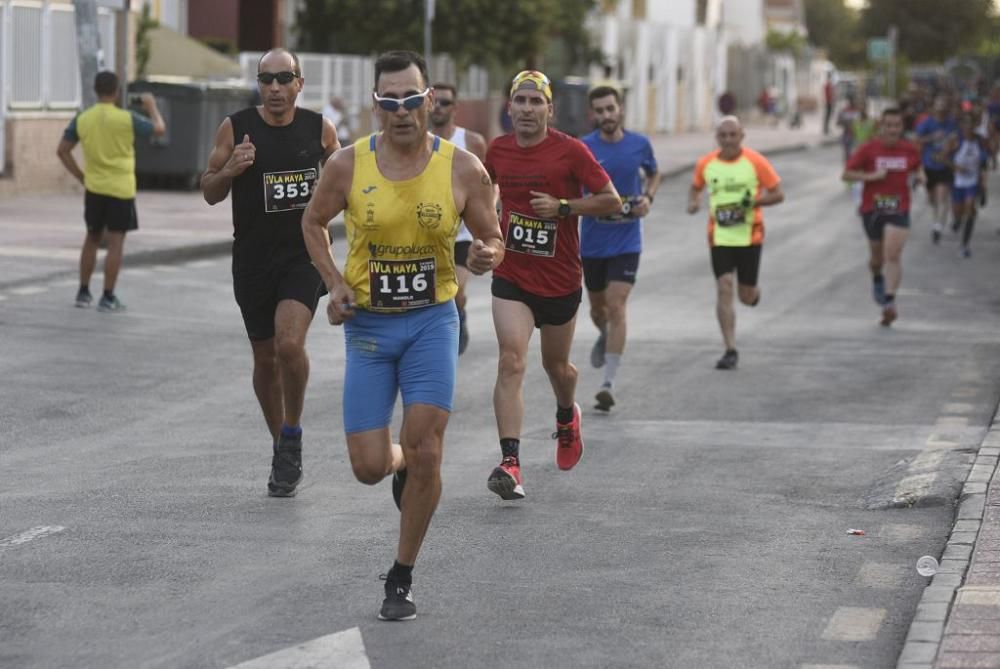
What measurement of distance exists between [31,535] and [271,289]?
1.66 m

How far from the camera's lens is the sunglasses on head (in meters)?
6.73

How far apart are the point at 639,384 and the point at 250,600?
6.43 meters

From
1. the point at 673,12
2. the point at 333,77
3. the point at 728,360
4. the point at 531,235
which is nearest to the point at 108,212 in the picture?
the point at 728,360

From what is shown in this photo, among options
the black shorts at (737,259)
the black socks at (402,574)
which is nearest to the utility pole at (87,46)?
the black shorts at (737,259)

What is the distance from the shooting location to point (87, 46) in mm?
21547

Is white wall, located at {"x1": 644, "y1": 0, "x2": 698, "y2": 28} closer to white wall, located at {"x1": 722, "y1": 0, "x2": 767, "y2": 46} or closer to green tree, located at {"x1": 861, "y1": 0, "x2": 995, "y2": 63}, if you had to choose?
green tree, located at {"x1": 861, "y1": 0, "x2": 995, "y2": 63}

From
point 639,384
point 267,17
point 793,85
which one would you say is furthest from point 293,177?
point 793,85

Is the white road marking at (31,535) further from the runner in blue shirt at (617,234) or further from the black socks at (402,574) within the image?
the runner in blue shirt at (617,234)

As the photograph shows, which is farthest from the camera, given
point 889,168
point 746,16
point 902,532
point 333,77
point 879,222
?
point 746,16

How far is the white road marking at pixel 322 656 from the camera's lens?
597 centimetres

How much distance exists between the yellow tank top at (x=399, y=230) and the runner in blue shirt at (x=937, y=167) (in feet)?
67.2

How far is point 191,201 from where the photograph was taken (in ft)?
93.0

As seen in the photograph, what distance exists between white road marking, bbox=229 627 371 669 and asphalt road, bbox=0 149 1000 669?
0.03m

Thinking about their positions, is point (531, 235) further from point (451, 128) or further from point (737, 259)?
point (737, 259)
